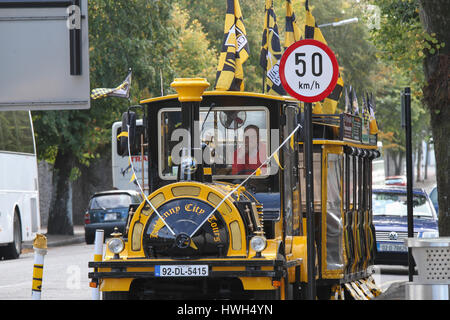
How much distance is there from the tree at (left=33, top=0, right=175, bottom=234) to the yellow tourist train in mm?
20424

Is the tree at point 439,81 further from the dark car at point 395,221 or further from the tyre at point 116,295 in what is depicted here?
the tyre at point 116,295

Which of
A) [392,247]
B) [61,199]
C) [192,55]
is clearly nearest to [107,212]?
[61,199]

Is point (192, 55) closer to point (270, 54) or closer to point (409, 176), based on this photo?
point (270, 54)

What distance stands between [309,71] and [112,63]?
24.3m

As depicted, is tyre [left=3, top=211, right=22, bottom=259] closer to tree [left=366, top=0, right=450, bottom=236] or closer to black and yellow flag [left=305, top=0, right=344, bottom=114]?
black and yellow flag [left=305, top=0, right=344, bottom=114]

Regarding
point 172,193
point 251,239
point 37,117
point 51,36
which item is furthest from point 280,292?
point 37,117

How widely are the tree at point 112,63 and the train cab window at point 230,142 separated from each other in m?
22.0

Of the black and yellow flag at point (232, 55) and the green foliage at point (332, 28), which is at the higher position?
the green foliage at point (332, 28)

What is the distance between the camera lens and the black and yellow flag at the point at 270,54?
17672mm

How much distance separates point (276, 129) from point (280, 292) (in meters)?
2.14

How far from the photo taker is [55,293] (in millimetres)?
16016

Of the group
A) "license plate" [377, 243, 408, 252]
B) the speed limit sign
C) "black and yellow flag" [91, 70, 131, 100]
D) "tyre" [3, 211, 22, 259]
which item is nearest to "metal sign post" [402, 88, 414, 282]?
the speed limit sign

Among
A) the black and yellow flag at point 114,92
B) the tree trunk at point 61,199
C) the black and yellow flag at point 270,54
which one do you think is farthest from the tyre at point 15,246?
the black and yellow flag at point 114,92
